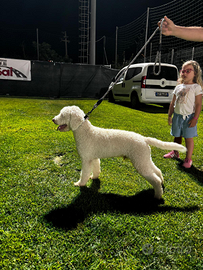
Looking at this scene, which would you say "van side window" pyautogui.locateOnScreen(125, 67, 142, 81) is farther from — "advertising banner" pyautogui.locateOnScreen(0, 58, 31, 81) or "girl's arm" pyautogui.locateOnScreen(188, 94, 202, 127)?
"advertising banner" pyautogui.locateOnScreen(0, 58, 31, 81)

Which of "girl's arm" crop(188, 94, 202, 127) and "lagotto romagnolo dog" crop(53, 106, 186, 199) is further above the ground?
"girl's arm" crop(188, 94, 202, 127)

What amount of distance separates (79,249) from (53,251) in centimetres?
21

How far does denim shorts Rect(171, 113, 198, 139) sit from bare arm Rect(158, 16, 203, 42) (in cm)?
132

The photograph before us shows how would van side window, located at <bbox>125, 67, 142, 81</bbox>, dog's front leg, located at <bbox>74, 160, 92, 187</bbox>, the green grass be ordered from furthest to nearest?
van side window, located at <bbox>125, 67, 142, 81</bbox> < dog's front leg, located at <bbox>74, 160, 92, 187</bbox> < the green grass

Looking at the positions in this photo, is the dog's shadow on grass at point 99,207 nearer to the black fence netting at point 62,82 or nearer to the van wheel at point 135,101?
the van wheel at point 135,101

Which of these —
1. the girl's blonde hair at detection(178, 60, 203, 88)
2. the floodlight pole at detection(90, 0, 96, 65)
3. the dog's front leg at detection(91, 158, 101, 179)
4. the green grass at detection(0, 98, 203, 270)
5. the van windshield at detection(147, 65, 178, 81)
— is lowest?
the green grass at detection(0, 98, 203, 270)

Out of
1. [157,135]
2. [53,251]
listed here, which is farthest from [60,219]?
[157,135]

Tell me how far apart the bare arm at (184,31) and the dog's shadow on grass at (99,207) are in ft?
6.30

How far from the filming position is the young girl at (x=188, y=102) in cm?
289

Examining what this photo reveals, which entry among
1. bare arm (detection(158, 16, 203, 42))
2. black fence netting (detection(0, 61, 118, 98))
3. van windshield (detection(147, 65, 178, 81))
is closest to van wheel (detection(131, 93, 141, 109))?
van windshield (detection(147, 65, 178, 81))

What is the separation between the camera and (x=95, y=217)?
1.85 metres

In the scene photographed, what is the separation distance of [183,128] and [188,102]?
1.47 ft

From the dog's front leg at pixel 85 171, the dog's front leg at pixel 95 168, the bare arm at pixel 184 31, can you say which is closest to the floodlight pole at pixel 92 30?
the bare arm at pixel 184 31

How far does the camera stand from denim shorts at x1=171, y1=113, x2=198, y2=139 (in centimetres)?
304
